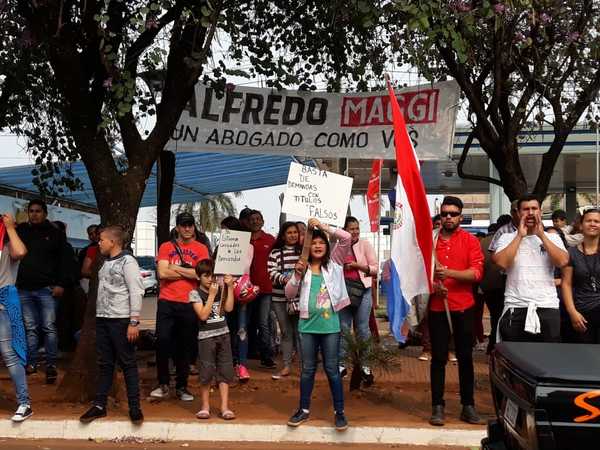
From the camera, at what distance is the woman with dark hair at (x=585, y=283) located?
7.05 metres

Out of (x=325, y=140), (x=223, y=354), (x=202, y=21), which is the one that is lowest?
(x=223, y=354)

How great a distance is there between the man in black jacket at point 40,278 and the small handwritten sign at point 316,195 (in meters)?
3.41

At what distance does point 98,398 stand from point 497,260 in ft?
12.0

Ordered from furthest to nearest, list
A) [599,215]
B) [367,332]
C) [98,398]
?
[367,332]
[98,398]
[599,215]

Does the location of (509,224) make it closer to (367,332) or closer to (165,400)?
(367,332)

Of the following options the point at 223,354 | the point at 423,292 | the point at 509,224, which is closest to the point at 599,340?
the point at 423,292

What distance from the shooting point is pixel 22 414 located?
7.49 metres

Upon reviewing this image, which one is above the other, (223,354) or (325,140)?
(325,140)

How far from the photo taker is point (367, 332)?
900 centimetres

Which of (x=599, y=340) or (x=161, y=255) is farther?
(x=161, y=255)

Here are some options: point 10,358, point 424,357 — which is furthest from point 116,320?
point 424,357

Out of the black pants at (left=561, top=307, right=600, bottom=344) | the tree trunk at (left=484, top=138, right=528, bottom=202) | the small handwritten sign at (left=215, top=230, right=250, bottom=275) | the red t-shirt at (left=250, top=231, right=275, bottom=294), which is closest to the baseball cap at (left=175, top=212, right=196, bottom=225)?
the small handwritten sign at (left=215, top=230, right=250, bottom=275)

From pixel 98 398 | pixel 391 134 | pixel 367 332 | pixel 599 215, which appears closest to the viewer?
pixel 599 215

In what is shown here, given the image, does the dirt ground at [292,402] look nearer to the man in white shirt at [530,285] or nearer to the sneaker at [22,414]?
the sneaker at [22,414]
